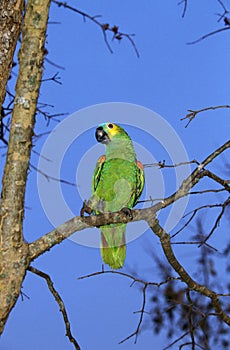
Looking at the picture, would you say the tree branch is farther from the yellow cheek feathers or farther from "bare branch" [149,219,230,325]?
the yellow cheek feathers

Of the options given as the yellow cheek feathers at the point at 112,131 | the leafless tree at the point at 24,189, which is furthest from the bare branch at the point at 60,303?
the yellow cheek feathers at the point at 112,131

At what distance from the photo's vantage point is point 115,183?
3357 mm

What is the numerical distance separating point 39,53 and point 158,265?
230cm

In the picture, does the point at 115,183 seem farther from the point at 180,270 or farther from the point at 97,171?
the point at 180,270

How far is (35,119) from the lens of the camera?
2400 mm

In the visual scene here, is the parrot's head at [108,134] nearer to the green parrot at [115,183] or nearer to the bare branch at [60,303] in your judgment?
the green parrot at [115,183]

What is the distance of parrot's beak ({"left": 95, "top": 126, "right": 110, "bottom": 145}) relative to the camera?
3.51 meters

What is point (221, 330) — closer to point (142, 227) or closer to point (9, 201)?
point (142, 227)

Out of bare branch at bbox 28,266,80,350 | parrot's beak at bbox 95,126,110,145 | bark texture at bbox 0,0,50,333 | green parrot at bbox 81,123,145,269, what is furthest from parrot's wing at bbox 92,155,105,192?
bark texture at bbox 0,0,50,333

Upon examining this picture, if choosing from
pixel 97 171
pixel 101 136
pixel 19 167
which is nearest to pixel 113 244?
pixel 97 171

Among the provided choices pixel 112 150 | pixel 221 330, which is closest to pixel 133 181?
pixel 112 150

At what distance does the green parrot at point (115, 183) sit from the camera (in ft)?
10.4

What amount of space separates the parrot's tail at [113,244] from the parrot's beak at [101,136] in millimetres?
671

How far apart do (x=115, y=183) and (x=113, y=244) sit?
→ 17.0 inches
